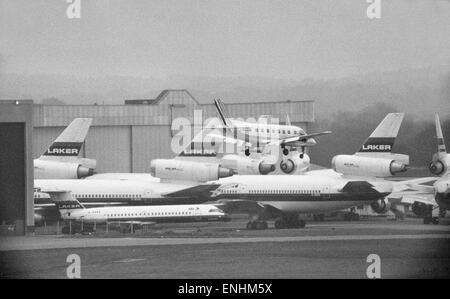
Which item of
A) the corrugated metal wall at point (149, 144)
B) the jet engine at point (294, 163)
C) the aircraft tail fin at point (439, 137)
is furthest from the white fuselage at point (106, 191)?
the aircraft tail fin at point (439, 137)

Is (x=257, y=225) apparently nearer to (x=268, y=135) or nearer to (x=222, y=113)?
(x=268, y=135)

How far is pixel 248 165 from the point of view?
31.1 m

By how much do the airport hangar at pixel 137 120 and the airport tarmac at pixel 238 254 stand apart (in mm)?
2247

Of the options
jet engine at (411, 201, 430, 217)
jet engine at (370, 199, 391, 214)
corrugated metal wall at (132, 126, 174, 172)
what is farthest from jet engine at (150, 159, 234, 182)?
jet engine at (411, 201, 430, 217)

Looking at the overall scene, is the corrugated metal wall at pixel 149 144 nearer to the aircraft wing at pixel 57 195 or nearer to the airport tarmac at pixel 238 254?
the airport tarmac at pixel 238 254

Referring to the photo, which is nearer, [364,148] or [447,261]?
[447,261]

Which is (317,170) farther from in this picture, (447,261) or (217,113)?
(447,261)

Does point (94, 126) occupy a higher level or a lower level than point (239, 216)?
higher

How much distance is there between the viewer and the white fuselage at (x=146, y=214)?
1171 inches

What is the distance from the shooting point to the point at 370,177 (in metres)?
31.1

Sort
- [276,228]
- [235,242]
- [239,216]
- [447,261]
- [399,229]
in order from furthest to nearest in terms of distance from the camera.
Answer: [239,216]
[276,228]
[399,229]
[235,242]
[447,261]

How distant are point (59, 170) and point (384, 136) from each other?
9.32 metres

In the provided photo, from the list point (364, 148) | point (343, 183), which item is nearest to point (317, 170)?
point (343, 183)

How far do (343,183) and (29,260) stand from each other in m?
13.4
